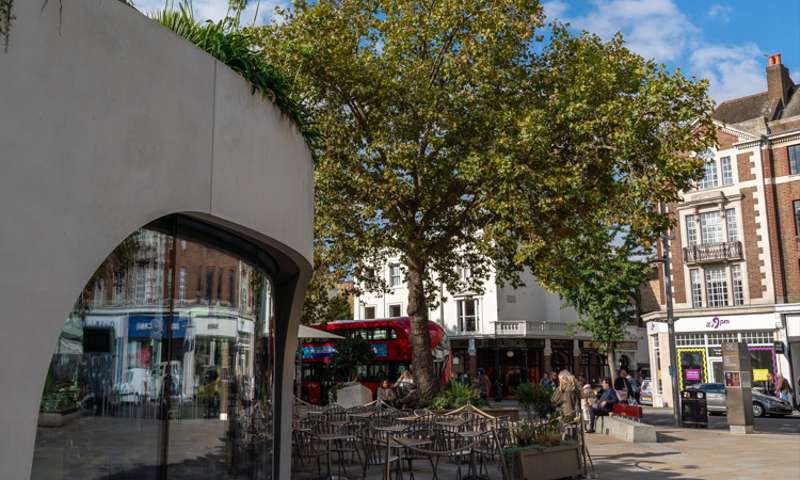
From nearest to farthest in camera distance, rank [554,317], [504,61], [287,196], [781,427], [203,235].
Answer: [203,235]
[287,196]
[504,61]
[781,427]
[554,317]

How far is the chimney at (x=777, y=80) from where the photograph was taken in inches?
1542

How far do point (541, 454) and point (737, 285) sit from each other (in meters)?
30.8

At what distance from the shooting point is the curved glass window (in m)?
4.50

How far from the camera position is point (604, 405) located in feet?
68.5

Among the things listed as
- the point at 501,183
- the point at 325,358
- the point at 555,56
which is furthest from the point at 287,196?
the point at 325,358

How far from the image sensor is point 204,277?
5.84 m

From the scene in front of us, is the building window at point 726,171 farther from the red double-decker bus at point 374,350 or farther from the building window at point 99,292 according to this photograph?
the building window at point 99,292

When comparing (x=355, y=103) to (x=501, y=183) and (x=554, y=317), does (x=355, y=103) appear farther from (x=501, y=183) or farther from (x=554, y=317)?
(x=554, y=317)

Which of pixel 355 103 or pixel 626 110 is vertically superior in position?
pixel 355 103

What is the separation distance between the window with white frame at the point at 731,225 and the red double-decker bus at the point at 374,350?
16.6 metres

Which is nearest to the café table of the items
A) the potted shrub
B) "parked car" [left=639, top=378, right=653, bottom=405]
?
the potted shrub

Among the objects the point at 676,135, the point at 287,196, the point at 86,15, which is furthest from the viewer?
the point at 676,135

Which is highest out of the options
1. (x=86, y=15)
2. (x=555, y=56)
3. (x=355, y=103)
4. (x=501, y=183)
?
(x=555, y=56)

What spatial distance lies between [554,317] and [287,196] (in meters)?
50.3
